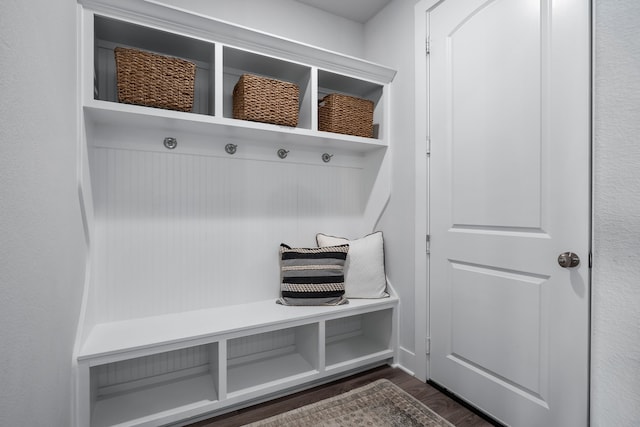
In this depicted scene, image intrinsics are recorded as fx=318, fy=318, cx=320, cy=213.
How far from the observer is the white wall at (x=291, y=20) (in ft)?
6.23

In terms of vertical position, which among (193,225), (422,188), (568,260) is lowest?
(568,260)

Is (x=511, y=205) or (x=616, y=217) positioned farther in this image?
(x=511, y=205)

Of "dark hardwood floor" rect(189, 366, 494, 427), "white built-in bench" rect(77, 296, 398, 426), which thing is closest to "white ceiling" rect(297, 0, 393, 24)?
"white built-in bench" rect(77, 296, 398, 426)

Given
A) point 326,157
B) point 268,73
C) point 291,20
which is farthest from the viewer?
point 326,157

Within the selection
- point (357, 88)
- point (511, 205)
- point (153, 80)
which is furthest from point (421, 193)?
point (153, 80)

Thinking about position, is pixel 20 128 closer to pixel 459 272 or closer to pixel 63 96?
pixel 63 96

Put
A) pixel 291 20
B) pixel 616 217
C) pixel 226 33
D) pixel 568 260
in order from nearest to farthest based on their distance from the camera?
pixel 616 217, pixel 568 260, pixel 226 33, pixel 291 20

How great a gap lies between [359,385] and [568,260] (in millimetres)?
1291

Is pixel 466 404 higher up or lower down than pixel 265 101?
lower down

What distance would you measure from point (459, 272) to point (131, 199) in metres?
1.82

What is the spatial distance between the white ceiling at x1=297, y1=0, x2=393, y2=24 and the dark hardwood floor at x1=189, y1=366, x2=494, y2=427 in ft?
8.14

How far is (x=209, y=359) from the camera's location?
6.20 ft

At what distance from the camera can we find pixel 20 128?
79 centimetres

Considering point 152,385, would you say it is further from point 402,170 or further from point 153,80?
point 402,170
